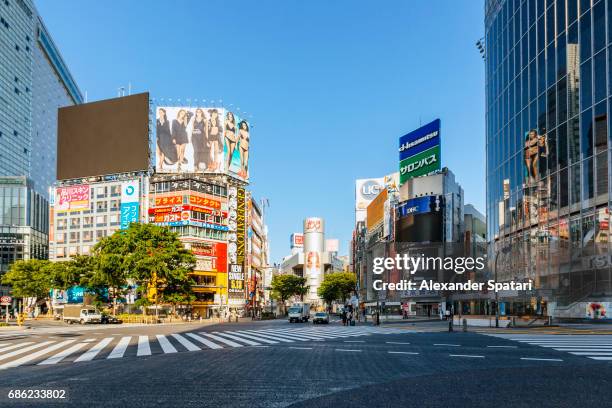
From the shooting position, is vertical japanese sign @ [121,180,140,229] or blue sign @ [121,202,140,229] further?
vertical japanese sign @ [121,180,140,229]

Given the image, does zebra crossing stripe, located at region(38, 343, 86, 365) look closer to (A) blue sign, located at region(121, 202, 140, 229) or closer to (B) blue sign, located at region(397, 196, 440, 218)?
(A) blue sign, located at region(121, 202, 140, 229)

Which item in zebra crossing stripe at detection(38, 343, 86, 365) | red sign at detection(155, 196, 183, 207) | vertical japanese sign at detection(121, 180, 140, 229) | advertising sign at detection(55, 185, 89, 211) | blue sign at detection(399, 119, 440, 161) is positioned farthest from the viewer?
advertising sign at detection(55, 185, 89, 211)

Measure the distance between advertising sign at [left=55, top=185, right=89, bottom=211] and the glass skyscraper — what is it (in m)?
78.8

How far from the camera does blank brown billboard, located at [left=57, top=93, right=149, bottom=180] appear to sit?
10612cm

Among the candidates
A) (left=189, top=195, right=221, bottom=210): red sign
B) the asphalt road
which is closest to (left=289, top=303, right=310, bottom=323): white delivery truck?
(left=189, top=195, right=221, bottom=210): red sign

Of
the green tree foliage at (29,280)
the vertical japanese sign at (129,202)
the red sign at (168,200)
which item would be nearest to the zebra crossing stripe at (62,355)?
the green tree foliage at (29,280)

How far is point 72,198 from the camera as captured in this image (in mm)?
112375

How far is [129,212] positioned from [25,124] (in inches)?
2713

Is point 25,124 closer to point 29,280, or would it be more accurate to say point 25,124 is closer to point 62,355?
point 29,280

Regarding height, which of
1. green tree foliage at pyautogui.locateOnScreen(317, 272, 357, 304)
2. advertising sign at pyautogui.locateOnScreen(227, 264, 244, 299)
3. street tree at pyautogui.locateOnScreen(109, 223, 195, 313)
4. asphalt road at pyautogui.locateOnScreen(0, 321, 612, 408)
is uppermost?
street tree at pyautogui.locateOnScreen(109, 223, 195, 313)

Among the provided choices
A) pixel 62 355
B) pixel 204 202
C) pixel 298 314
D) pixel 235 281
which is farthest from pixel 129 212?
pixel 62 355

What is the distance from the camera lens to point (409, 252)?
106 meters

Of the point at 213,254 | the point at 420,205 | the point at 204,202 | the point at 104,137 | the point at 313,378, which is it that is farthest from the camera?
the point at 104,137

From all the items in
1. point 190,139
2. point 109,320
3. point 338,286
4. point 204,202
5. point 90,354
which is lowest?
point 338,286
